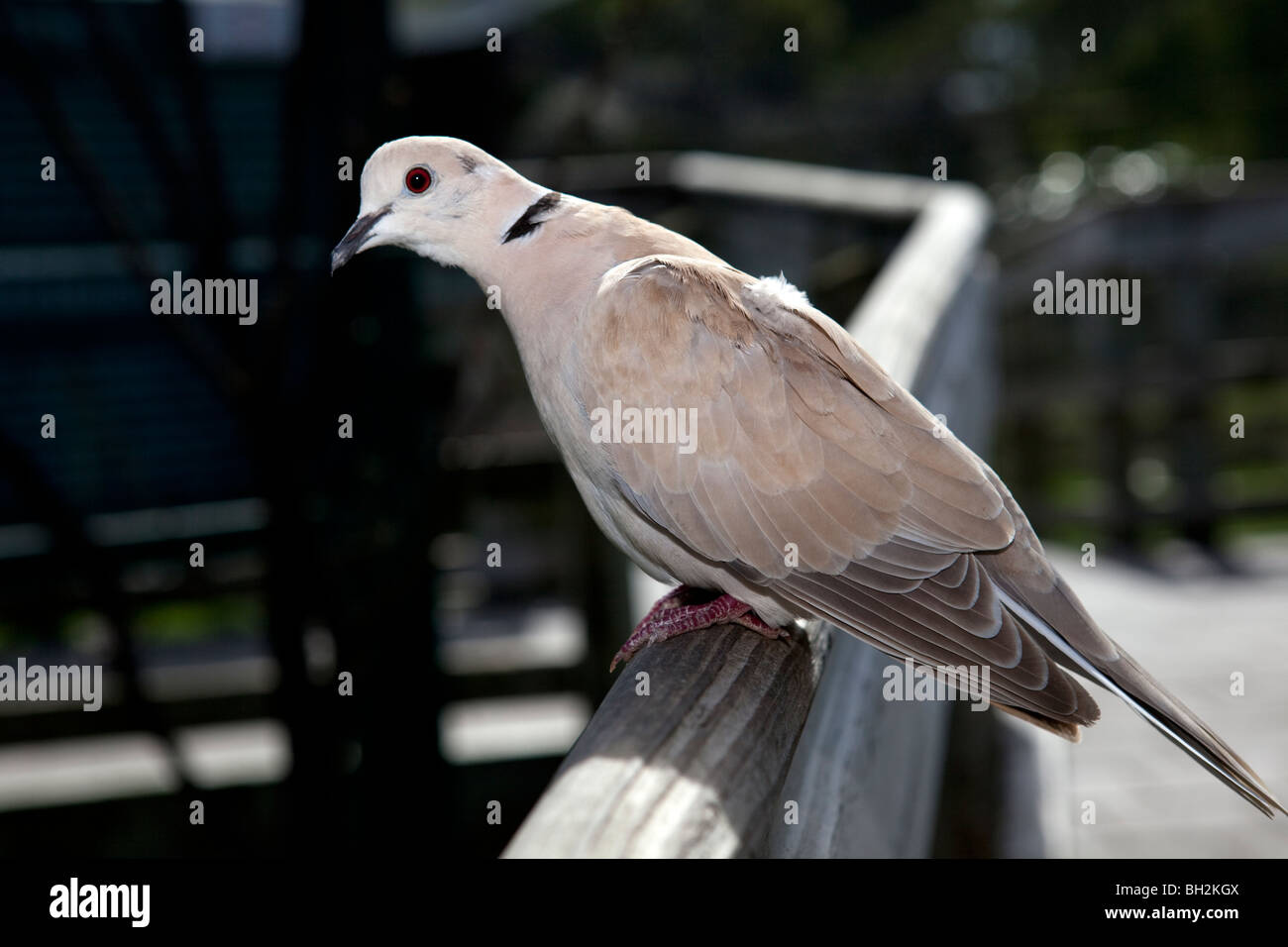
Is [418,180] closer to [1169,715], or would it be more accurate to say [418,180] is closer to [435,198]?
[435,198]

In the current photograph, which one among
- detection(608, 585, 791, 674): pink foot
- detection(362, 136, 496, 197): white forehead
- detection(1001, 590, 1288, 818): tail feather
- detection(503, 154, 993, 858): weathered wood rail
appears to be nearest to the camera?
detection(503, 154, 993, 858): weathered wood rail

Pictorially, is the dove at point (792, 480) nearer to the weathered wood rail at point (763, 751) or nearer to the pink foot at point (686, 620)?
the pink foot at point (686, 620)

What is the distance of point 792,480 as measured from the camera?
1.87 m

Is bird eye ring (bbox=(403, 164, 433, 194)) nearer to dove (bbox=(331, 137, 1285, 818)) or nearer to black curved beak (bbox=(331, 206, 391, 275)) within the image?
black curved beak (bbox=(331, 206, 391, 275))

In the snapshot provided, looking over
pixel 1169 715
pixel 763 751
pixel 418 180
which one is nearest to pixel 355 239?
pixel 418 180

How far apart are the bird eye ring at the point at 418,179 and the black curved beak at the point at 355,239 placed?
2.3 inches

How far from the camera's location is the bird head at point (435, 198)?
213 centimetres

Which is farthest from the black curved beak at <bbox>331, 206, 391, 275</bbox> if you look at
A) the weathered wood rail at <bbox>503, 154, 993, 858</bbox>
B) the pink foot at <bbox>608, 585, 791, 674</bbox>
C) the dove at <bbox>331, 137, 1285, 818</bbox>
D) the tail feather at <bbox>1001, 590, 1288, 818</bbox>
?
the tail feather at <bbox>1001, 590, 1288, 818</bbox>

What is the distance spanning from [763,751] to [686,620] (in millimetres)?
621

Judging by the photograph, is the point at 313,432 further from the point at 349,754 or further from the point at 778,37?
the point at 778,37

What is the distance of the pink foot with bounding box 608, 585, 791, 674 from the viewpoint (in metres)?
1.66

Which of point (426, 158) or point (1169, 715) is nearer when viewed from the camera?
point (1169, 715)
